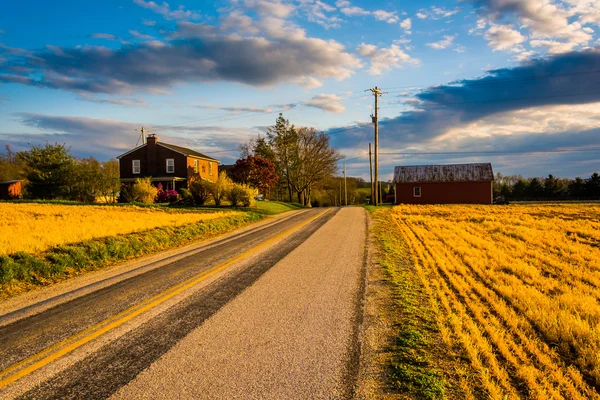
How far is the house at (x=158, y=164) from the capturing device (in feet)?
150

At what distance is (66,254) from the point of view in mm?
10117

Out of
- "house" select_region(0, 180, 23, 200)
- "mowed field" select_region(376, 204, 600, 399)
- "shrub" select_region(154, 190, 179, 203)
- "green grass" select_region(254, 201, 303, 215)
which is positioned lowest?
"mowed field" select_region(376, 204, 600, 399)

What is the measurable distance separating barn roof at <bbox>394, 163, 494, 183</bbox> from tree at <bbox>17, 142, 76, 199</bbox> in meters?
40.4

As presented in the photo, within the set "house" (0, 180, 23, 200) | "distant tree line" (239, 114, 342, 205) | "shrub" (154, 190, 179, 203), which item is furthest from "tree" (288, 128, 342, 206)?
"house" (0, 180, 23, 200)

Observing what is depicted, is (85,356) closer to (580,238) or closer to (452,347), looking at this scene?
(452,347)

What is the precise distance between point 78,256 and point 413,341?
30.7 ft

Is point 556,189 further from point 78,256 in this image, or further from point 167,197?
point 78,256

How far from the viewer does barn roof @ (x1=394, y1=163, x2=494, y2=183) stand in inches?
2058

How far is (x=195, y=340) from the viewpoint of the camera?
16.0ft

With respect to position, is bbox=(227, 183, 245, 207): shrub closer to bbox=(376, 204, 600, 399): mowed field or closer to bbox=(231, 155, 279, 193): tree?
bbox=(231, 155, 279, 193): tree

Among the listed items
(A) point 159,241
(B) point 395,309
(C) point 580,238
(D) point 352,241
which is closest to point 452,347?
(B) point 395,309

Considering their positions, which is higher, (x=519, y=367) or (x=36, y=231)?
(x=36, y=231)

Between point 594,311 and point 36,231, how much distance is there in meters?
15.4

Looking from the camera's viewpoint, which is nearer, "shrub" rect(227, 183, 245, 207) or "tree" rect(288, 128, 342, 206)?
"shrub" rect(227, 183, 245, 207)
